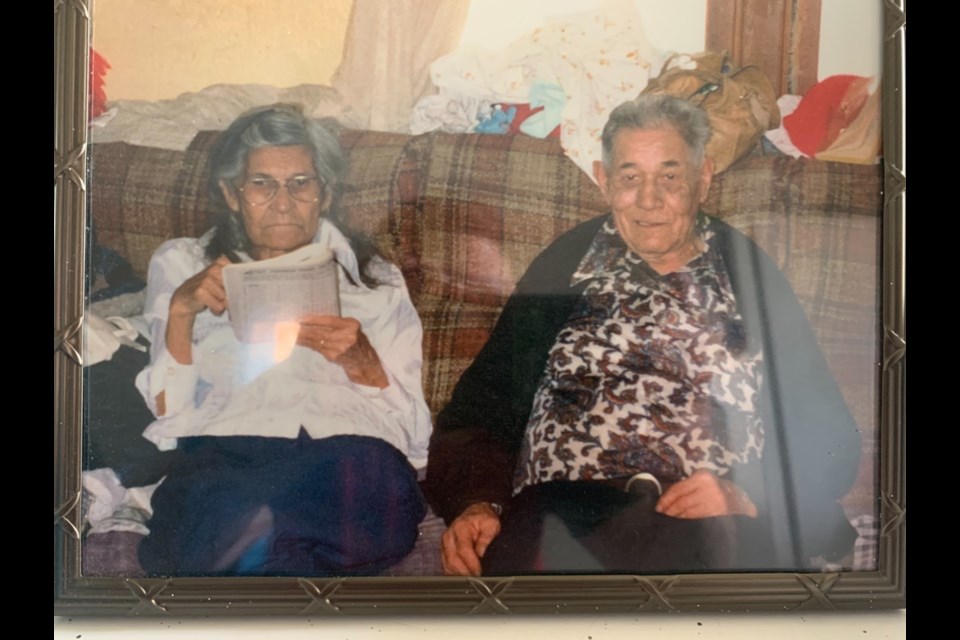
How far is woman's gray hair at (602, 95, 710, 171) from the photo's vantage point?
2.80 metres

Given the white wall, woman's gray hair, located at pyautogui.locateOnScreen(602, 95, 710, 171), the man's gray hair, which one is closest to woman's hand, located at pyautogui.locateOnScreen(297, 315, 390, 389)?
the man's gray hair

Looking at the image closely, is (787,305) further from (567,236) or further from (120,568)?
(120,568)

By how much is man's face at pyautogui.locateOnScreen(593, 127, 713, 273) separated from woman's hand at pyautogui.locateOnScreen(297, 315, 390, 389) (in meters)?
0.84

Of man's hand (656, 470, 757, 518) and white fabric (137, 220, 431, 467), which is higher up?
white fabric (137, 220, 431, 467)

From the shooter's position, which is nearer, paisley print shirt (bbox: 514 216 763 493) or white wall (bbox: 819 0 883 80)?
paisley print shirt (bbox: 514 216 763 493)

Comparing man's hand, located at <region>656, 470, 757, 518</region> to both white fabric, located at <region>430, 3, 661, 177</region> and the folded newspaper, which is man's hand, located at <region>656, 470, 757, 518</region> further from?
the folded newspaper

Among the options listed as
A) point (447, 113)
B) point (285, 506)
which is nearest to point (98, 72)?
point (447, 113)

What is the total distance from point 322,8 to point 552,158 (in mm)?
826

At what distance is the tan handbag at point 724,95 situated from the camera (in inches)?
111

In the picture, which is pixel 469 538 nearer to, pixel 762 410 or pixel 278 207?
pixel 762 410

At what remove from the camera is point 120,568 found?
2.75 metres

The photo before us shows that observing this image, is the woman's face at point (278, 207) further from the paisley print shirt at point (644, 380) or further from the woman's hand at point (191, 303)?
the paisley print shirt at point (644, 380)

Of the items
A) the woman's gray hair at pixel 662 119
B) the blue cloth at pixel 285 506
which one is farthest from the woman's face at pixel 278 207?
the woman's gray hair at pixel 662 119

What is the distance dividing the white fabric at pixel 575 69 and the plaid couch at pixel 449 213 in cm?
12
